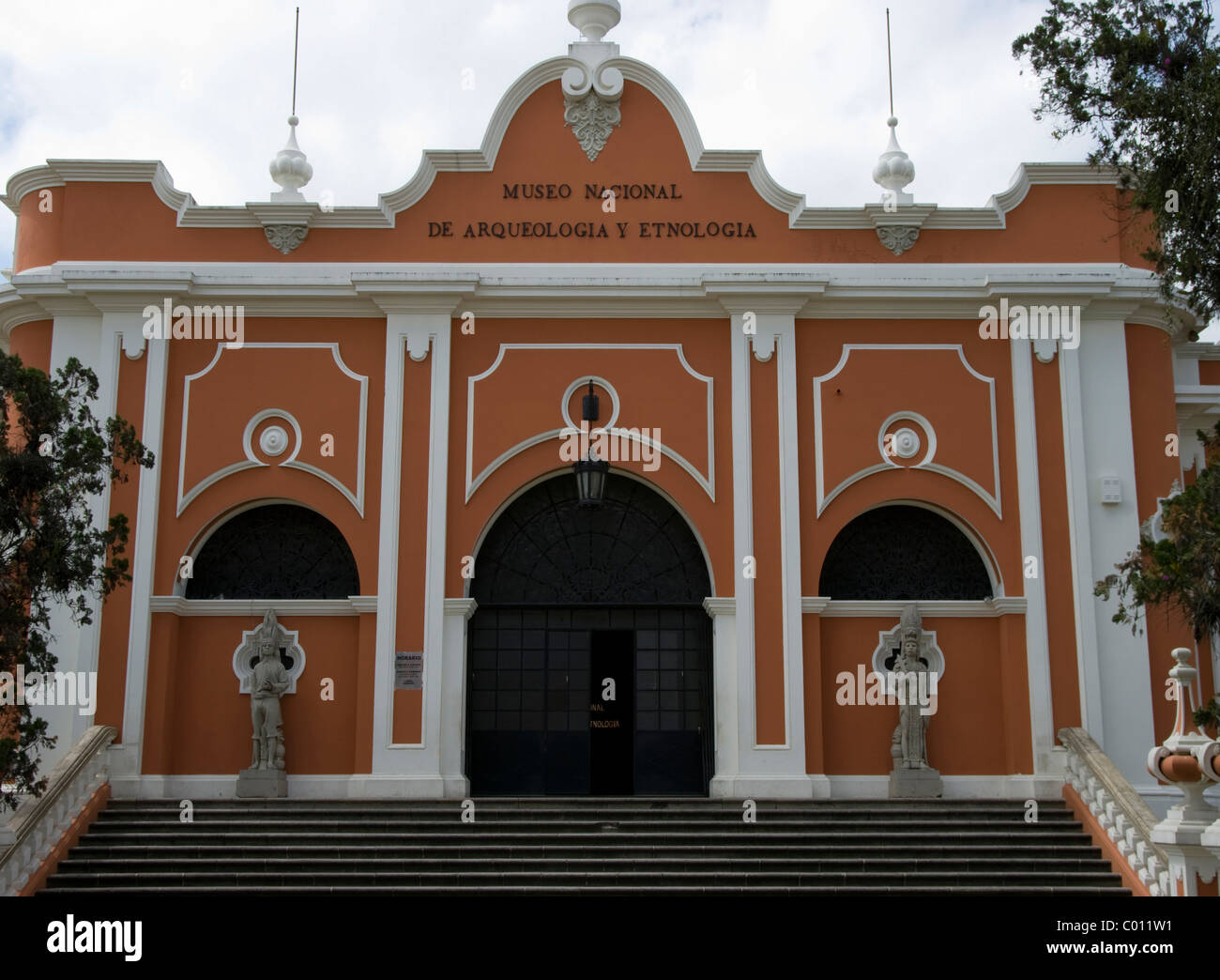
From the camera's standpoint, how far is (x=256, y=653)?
53.8 ft

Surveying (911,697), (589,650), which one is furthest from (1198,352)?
(589,650)

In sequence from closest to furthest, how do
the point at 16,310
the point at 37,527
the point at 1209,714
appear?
the point at 1209,714 → the point at 37,527 → the point at 16,310

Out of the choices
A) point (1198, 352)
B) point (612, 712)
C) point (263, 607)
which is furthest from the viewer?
point (1198, 352)

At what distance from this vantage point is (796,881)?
13.3 m

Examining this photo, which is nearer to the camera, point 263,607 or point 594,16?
point 263,607

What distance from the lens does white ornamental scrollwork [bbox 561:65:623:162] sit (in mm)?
17344

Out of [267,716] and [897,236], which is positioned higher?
[897,236]

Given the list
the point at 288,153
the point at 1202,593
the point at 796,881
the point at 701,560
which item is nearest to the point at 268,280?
the point at 288,153

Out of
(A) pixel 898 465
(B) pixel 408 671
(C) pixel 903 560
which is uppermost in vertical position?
(A) pixel 898 465

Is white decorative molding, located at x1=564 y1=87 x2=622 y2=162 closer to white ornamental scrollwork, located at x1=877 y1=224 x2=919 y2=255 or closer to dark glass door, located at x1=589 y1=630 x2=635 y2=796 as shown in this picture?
white ornamental scrollwork, located at x1=877 y1=224 x2=919 y2=255

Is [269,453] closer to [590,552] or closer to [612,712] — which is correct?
[590,552]

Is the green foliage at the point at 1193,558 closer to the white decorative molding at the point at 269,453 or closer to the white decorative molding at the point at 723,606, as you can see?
the white decorative molding at the point at 723,606

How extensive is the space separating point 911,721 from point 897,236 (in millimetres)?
5798

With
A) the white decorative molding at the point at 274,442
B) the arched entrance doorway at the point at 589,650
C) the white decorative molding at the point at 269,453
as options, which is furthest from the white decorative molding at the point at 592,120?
the white decorative molding at the point at 274,442
